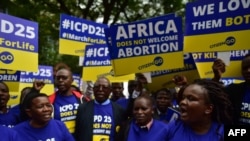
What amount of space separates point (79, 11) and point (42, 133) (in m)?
13.2

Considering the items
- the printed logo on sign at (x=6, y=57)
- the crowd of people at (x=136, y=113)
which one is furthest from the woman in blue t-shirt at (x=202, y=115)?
the printed logo on sign at (x=6, y=57)

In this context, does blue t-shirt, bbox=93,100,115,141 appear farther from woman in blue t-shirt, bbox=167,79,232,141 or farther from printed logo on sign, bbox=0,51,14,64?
woman in blue t-shirt, bbox=167,79,232,141

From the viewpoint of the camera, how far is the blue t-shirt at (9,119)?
5301 millimetres

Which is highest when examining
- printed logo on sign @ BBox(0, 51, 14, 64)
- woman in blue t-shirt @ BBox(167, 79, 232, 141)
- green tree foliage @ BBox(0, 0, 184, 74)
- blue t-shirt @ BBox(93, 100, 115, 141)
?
green tree foliage @ BBox(0, 0, 184, 74)

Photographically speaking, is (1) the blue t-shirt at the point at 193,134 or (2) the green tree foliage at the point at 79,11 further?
(2) the green tree foliage at the point at 79,11

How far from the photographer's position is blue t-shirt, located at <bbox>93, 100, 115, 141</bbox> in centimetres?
543

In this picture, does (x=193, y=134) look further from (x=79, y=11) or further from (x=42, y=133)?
(x=79, y=11)

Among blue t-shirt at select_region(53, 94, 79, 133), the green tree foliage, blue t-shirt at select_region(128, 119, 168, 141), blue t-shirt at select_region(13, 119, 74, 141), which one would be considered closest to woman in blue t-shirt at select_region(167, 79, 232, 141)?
blue t-shirt at select_region(128, 119, 168, 141)

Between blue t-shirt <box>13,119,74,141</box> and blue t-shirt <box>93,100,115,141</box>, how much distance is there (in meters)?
0.76

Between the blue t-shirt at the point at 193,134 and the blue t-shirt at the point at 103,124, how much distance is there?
1870 millimetres

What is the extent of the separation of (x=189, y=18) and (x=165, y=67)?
2.17 ft

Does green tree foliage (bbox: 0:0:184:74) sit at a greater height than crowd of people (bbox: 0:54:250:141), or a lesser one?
greater

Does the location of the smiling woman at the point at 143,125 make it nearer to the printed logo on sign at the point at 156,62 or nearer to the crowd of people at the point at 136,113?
the crowd of people at the point at 136,113

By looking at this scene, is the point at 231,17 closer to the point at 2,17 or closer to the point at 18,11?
the point at 2,17
